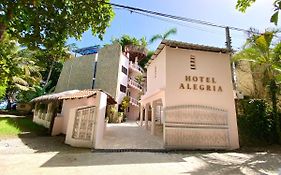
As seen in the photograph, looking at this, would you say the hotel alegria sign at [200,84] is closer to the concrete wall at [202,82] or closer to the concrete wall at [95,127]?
the concrete wall at [202,82]

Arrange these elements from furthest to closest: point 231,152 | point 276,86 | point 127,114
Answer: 1. point 127,114
2. point 276,86
3. point 231,152

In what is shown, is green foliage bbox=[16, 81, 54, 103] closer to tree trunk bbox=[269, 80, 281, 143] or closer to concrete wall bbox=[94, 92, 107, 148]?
concrete wall bbox=[94, 92, 107, 148]

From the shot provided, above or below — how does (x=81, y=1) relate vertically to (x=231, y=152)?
above

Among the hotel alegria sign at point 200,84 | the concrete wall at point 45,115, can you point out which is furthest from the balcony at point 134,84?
the hotel alegria sign at point 200,84

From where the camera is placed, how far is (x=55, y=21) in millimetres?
6762

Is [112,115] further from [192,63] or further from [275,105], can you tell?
[275,105]

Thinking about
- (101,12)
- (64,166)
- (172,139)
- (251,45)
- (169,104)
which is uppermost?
(251,45)

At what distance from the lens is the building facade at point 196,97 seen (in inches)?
468

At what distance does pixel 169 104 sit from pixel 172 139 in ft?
6.70

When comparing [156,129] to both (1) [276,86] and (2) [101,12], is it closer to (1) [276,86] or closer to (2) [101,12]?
(1) [276,86]

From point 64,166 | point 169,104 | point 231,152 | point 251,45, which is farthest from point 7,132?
point 251,45

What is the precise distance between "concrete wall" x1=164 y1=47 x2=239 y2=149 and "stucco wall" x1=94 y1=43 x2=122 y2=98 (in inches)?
611

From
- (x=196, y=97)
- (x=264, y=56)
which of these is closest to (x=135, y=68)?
(x=196, y=97)

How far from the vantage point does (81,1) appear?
22.9ft
